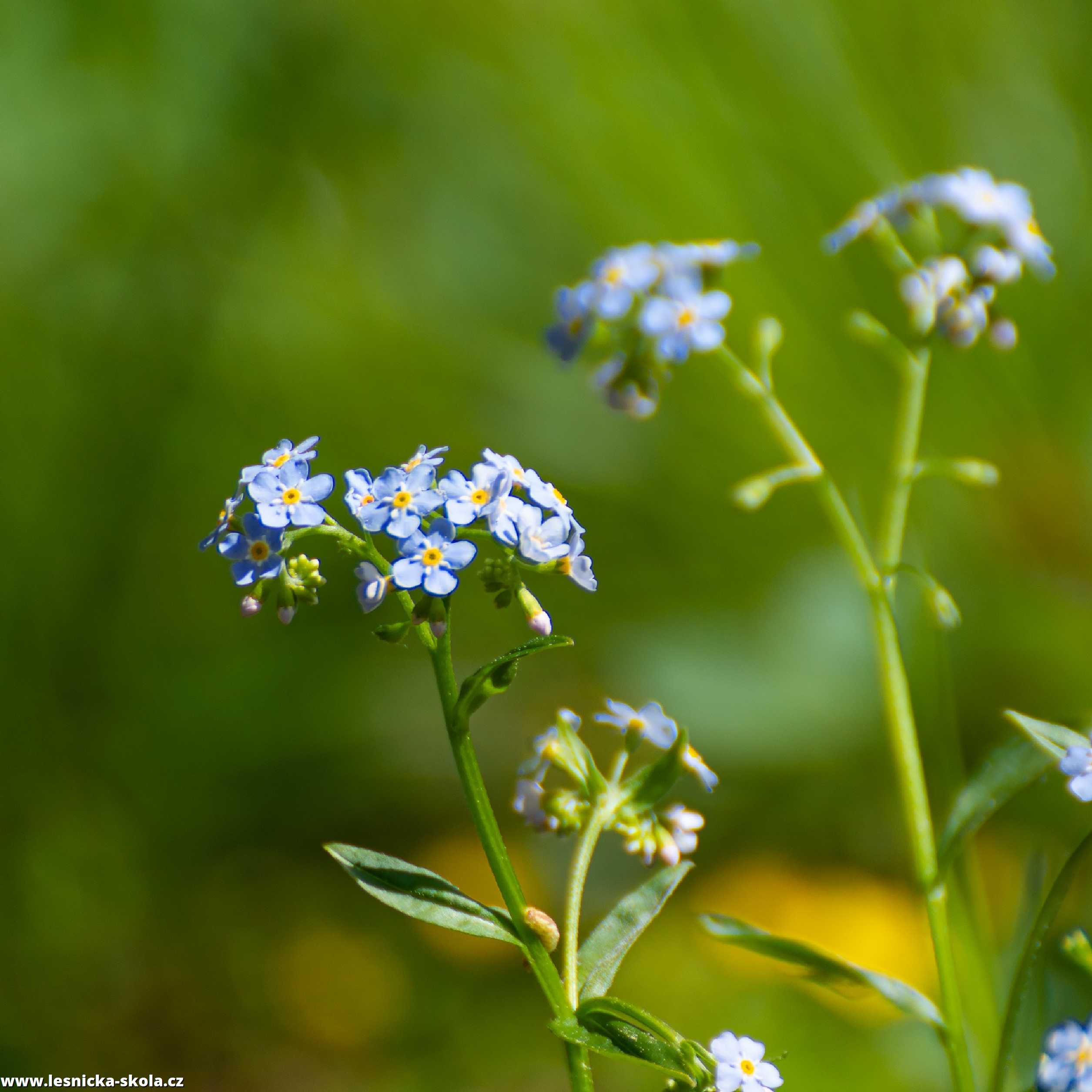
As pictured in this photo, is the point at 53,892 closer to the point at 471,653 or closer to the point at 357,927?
the point at 357,927

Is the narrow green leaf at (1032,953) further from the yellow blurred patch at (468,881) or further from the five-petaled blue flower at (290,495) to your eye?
the yellow blurred patch at (468,881)

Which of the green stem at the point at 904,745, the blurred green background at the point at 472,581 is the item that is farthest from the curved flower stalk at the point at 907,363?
the blurred green background at the point at 472,581

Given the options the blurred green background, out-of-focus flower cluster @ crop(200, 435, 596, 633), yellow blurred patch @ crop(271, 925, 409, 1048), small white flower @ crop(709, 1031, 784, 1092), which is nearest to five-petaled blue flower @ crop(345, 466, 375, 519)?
out-of-focus flower cluster @ crop(200, 435, 596, 633)

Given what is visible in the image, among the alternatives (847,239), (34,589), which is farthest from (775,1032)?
(34,589)

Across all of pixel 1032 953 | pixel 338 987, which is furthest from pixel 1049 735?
pixel 338 987

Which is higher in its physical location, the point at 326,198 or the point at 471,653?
the point at 326,198

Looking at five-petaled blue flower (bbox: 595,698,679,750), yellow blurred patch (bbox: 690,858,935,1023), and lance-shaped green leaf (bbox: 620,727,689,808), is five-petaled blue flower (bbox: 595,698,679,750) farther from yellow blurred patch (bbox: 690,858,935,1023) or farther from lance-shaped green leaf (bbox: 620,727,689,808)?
yellow blurred patch (bbox: 690,858,935,1023)
